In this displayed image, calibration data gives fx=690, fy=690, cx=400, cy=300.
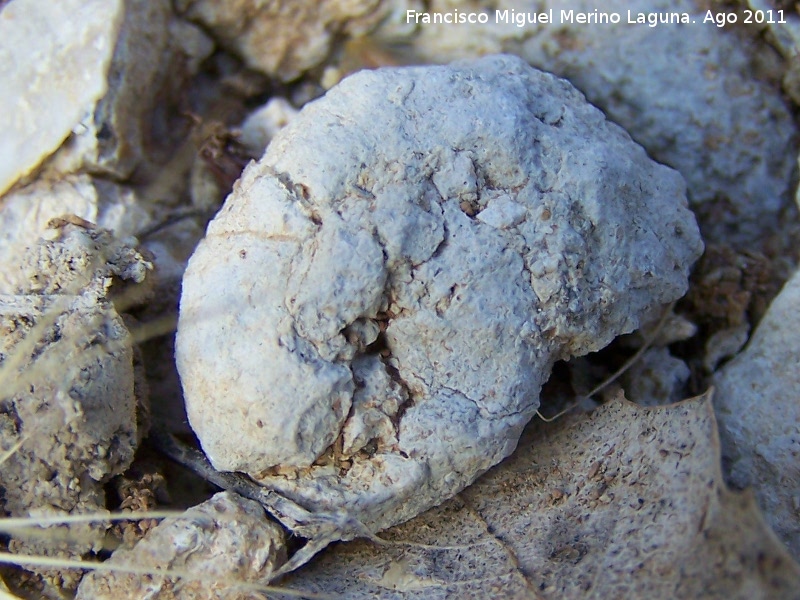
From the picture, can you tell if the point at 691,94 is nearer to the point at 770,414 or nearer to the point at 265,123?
the point at 770,414

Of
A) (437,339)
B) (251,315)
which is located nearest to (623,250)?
(437,339)

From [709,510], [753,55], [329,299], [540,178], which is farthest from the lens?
[753,55]

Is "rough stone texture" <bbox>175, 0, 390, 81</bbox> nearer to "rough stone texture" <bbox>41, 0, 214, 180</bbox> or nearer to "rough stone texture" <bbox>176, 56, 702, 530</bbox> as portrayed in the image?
"rough stone texture" <bbox>41, 0, 214, 180</bbox>

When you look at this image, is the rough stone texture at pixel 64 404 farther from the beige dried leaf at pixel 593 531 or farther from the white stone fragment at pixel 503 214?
the white stone fragment at pixel 503 214

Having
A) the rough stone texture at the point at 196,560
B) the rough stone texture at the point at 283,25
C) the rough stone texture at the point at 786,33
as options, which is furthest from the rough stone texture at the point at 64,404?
the rough stone texture at the point at 786,33

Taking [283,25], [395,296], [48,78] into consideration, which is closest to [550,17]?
[283,25]

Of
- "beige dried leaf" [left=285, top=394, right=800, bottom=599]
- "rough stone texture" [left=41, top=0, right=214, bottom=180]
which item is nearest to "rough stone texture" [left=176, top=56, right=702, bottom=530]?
"beige dried leaf" [left=285, top=394, right=800, bottom=599]

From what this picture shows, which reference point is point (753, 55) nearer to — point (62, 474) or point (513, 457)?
point (513, 457)
